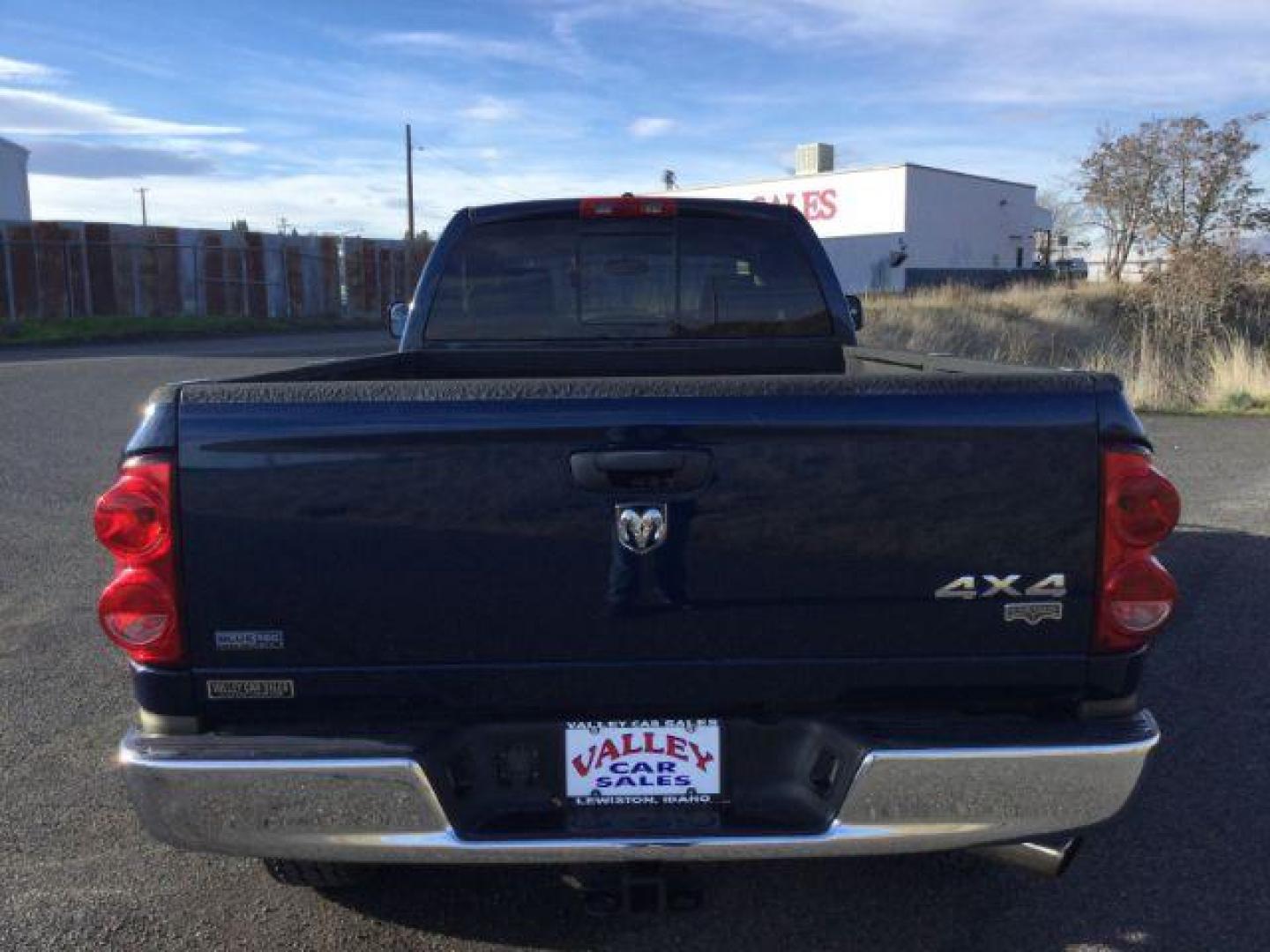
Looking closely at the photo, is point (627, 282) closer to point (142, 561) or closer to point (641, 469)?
point (641, 469)

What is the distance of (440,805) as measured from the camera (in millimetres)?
2301

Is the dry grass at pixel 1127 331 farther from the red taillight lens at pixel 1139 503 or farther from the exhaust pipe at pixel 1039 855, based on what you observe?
the red taillight lens at pixel 1139 503

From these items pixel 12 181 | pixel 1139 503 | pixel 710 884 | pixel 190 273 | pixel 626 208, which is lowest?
pixel 710 884

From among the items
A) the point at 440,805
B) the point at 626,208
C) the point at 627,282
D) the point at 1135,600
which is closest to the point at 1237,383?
the point at 627,282

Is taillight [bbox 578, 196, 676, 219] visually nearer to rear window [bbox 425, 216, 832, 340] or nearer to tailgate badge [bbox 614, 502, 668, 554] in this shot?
rear window [bbox 425, 216, 832, 340]

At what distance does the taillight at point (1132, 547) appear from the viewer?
2.29m

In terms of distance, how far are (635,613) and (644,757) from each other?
12.9 inches

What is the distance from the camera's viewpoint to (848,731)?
234cm

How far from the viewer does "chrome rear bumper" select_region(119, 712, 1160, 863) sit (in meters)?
2.28

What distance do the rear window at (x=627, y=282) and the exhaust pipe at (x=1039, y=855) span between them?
7.37ft

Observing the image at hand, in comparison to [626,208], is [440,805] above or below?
below

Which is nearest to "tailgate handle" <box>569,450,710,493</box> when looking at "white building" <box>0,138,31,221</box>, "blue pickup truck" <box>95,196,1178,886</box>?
"blue pickup truck" <box>95,196,1178,886</box>

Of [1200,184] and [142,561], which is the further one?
[1200,184]

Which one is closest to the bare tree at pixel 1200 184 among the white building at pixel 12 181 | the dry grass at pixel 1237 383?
the dry grass at pixel 1237 383
